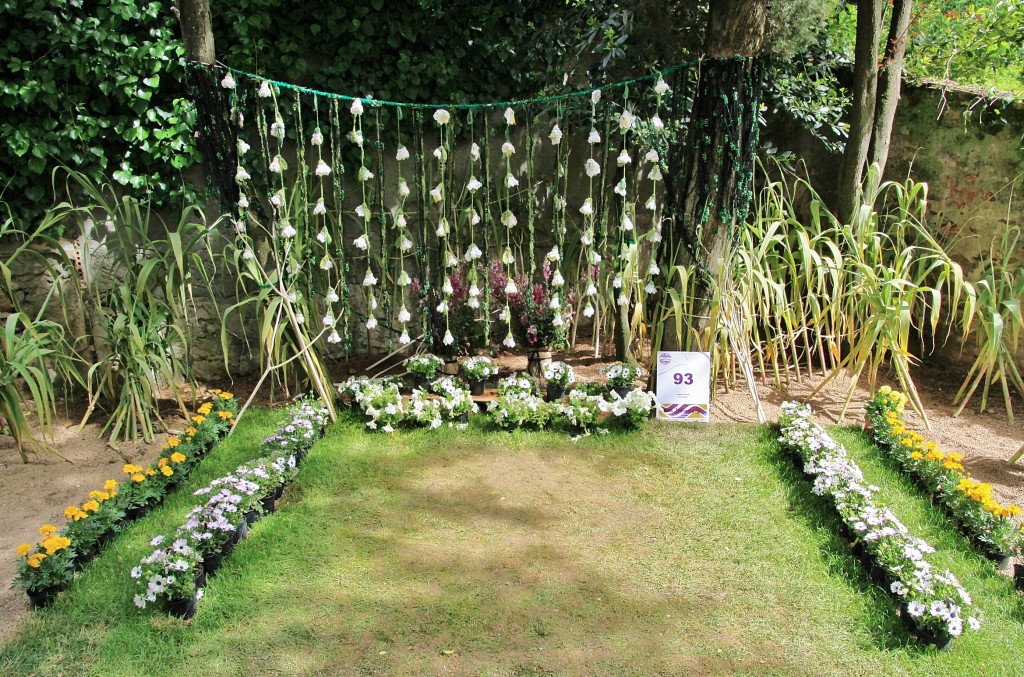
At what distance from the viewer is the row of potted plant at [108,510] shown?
8.33 ft

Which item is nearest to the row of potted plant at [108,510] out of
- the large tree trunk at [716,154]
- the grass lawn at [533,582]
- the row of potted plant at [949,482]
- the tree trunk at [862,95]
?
the grass lawn at [533,582]

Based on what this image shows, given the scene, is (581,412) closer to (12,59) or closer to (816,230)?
(816,230)

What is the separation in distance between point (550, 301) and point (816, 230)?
1.55 m

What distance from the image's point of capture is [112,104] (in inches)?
160

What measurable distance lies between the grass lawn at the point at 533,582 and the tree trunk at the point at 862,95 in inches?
69.5

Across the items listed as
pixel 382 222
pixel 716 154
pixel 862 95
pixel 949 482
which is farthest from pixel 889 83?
pixel 382 222

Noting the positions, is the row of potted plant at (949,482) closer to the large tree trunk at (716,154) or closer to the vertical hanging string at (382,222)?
the large tree trunk at (716,154)

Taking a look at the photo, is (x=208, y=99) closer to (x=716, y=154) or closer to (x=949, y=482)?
(x=716, y=154)

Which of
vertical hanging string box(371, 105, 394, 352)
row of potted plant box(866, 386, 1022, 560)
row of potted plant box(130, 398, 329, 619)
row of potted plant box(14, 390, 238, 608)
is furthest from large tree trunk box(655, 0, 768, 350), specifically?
row of potted plant box(14, 390, 238, 608)

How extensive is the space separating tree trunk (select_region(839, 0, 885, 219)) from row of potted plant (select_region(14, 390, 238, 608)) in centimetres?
367

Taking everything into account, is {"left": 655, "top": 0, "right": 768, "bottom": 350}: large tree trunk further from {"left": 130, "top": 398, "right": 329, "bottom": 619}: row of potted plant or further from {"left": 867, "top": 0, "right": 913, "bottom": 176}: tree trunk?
{"left": 130, "top": 398, "right": 329, "bottom": 619}: row of potted plant

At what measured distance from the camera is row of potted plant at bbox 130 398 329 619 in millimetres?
2492

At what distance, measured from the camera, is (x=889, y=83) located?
451 cm

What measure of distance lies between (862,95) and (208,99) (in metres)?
3.55
